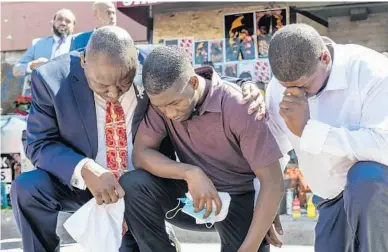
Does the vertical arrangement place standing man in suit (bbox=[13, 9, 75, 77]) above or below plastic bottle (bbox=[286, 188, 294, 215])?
above

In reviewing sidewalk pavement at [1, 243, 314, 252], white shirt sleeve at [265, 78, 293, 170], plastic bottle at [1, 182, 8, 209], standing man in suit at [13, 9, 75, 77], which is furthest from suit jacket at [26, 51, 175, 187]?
plastic bottle at [1, 182, 8, 209]

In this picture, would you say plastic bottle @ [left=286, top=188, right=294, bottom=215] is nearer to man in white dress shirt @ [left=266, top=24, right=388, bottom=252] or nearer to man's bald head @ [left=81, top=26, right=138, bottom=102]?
man in white dress shirt @ [left=266, top=24, right=388, bottom=252]

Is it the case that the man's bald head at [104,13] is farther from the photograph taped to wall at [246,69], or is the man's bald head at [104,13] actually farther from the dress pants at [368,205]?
the dress pants at [368,205]

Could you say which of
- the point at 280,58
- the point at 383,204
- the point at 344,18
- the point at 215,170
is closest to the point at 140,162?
the point at 215,170

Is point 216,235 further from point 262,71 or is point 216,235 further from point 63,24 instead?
point 262,71

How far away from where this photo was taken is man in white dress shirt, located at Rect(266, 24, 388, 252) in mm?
2086

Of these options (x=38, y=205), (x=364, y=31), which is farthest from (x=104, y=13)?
(x=364, y=31)

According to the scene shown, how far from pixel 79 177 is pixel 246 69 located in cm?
433

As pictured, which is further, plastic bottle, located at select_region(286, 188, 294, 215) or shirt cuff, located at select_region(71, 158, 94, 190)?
plastic bottle, located at select_region(286, 188, 294, 215)

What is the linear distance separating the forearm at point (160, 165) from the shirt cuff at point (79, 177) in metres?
0.24

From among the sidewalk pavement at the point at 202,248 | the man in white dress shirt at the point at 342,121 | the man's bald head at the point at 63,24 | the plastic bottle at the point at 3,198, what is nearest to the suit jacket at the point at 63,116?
the man in white dress shirt at the point at 342,121

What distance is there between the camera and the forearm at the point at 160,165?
95.0 inches

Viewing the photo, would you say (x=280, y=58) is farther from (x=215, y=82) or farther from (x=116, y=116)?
(x=116, y=116)

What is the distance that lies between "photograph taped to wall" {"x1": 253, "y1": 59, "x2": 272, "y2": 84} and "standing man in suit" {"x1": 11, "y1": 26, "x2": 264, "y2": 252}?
3898mm
